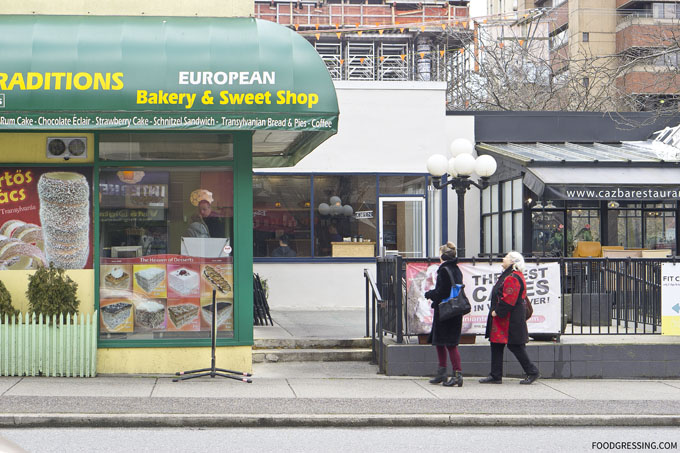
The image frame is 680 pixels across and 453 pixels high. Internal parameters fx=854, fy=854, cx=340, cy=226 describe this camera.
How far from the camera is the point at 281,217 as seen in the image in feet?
63.0

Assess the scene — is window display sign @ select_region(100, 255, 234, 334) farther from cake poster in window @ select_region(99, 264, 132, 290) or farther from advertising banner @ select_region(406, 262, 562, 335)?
advertising banner @ select_region(406, 262, 562, 335)

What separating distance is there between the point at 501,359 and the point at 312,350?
10.3 ft

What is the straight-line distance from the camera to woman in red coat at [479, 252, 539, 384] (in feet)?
36.1

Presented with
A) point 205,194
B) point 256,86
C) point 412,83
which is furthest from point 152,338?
point 412,83

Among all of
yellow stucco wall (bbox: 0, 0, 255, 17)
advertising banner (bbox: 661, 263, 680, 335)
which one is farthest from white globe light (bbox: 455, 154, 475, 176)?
yellow stucco wall (bbox: 0, 0, 255, 17)

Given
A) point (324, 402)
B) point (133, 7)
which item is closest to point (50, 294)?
point (324, 402)

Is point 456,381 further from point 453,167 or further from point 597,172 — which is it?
point 597,172

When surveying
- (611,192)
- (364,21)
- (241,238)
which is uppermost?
(364,21)

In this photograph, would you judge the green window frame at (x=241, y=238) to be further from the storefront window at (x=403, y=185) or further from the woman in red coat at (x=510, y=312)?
the storefront window at (x=403, y=185)

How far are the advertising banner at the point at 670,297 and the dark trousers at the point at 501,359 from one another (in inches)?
95.9

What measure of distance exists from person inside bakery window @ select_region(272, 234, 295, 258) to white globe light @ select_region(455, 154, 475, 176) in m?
5.81

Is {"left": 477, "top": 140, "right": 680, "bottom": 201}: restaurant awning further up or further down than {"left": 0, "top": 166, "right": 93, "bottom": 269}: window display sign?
further up

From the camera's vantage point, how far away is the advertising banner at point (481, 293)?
11863mm

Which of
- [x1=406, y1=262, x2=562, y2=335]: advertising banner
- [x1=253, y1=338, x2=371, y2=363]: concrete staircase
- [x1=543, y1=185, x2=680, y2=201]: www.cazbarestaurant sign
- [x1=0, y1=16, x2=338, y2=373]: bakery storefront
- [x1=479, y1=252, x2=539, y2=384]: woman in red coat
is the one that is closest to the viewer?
[x1=0, y1=16, x2=338, y2=373]: bakery storefront
